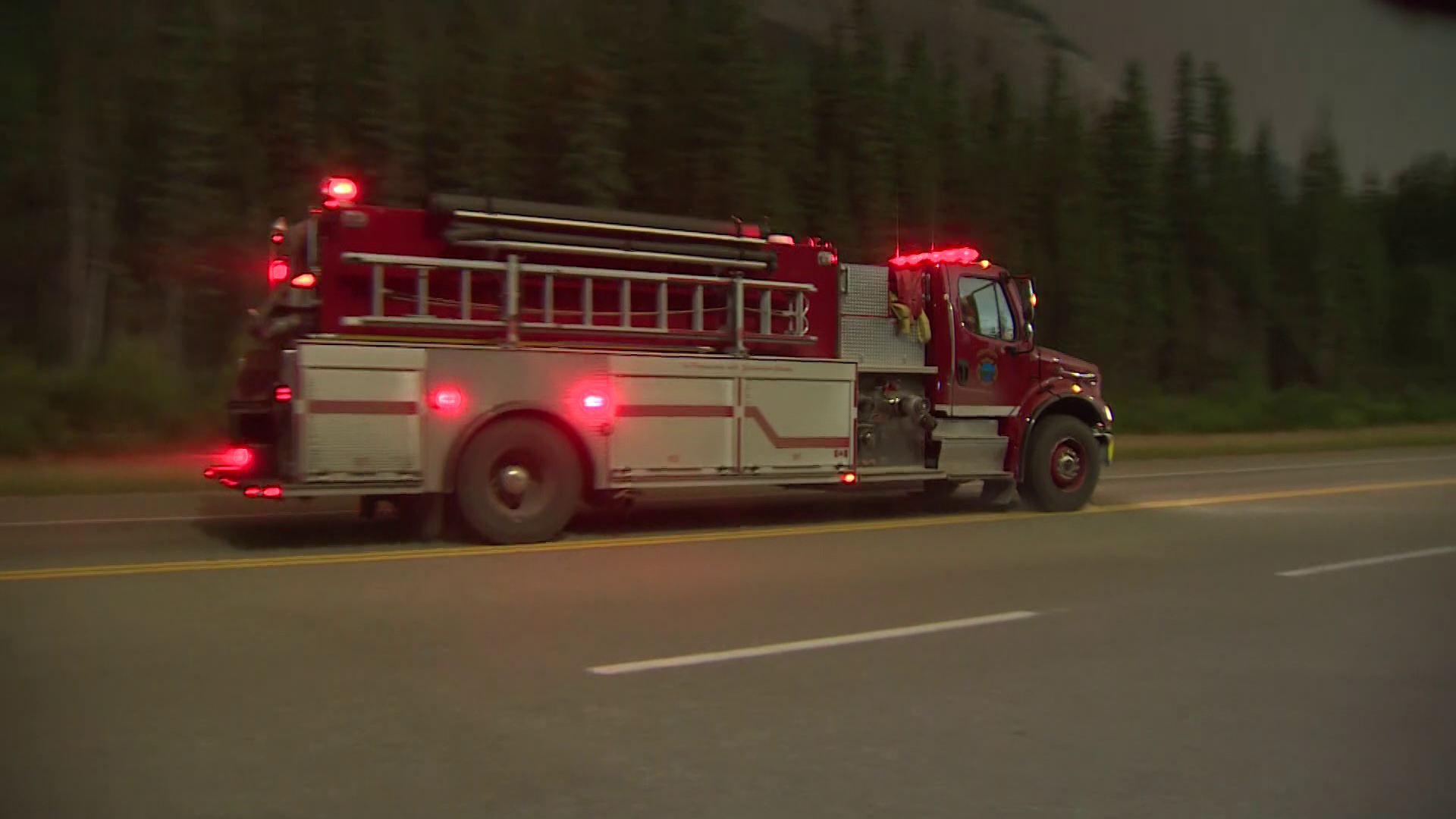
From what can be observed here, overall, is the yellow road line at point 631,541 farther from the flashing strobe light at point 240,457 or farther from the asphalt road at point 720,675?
the flashing strobe light at point 240,457

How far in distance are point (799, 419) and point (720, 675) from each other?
612cm

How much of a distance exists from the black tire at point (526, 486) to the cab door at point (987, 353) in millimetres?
4654

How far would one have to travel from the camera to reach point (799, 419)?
12875 millimetres

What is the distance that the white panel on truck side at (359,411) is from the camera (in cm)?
1054

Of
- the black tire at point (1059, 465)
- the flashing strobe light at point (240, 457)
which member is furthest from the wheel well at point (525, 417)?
the black tire at point (1059, 465)

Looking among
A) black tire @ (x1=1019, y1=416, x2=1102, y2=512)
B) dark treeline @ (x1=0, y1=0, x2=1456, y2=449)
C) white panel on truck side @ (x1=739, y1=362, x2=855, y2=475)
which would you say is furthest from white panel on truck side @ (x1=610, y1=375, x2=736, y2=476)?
dark treeline @ (x1=0, y1=0, x2=1456, y2=449)

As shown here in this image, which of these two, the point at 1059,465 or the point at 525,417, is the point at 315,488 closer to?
the point at 525,417

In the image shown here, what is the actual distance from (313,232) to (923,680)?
274 inches

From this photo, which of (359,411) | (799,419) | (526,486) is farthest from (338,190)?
(799,419)

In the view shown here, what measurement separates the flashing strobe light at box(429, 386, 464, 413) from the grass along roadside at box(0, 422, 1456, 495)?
721cm

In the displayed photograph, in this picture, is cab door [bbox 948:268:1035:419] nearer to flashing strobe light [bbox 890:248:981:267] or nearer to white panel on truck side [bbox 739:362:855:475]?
flashing strobe light [bbox 890:248:981:267]

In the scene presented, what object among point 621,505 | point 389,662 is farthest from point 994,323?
point 389,662

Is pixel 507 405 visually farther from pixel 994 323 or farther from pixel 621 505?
pixel 994 323

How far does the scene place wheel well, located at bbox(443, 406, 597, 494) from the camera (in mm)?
11141
